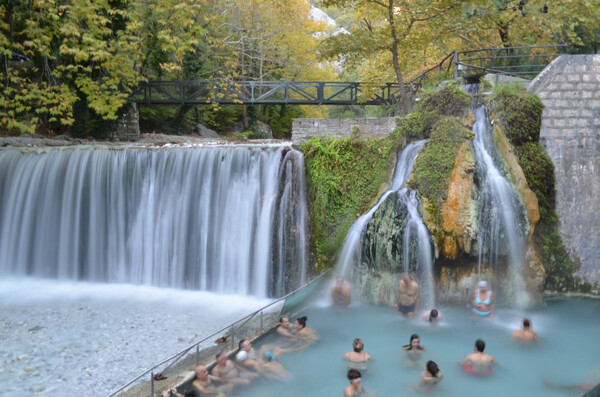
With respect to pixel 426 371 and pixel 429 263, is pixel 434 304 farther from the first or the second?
pixel 426 371

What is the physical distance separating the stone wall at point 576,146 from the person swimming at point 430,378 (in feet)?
19.7

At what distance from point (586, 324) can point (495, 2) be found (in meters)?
9.64

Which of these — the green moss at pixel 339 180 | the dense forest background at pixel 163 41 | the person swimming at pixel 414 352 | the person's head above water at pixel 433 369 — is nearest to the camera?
the person's head above water at pixel 433 369

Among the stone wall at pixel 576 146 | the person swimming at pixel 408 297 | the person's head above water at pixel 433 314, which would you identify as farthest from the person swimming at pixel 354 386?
the stone wall at pixel 576 146

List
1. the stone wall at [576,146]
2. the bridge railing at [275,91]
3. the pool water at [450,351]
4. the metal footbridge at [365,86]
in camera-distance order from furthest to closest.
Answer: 1. the bridge railing at [275,91]
2. the metal footbridge at [365,86]
3. the stone wall at [576,146]
4. the pool water at [450,351]

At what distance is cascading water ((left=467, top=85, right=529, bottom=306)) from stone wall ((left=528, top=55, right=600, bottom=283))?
5.00ft

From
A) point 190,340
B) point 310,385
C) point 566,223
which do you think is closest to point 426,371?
point 310,385

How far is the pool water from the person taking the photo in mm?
6848

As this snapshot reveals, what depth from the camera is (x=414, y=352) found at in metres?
7.62

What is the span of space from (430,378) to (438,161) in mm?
5112

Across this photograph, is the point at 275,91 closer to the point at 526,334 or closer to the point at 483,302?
the point at 483,302

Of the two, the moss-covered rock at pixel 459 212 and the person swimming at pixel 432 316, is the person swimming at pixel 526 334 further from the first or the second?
the moss-covered rock at pixel 459 212

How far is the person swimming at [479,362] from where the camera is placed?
23.7ft

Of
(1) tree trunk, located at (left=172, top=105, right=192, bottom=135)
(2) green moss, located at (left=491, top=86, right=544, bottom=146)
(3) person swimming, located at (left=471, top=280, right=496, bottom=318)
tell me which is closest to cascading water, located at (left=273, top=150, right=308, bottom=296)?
(3) person swimming, located at (left=471, top=280, right=496, bottom=318)
